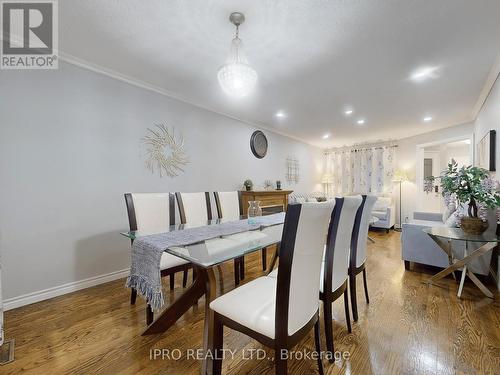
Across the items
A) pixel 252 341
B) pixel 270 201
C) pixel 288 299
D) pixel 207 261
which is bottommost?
pixel 252 341

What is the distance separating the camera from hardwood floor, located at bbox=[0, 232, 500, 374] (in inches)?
54.6

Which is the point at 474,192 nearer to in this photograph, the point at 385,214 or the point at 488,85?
the point at 488,85

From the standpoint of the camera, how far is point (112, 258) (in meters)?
2.65

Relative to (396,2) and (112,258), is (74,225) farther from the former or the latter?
(396,2)

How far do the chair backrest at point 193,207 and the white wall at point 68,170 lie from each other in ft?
2.39

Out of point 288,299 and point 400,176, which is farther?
point 400,176

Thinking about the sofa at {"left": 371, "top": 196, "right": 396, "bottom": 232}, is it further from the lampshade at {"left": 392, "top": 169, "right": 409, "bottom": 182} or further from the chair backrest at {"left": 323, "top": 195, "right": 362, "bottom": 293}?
the chair backrest at {"left": 323, "top": 195, "right": 362, "bottom": 293}

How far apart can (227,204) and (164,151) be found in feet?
3.71

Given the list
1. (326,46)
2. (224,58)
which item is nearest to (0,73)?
(224,58)

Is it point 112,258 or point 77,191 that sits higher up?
point 77,191

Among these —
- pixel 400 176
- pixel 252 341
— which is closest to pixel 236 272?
pixel 252 341

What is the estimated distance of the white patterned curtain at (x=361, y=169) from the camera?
6.04 metres

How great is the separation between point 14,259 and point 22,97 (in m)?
1.45

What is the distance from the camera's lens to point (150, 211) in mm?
2174
